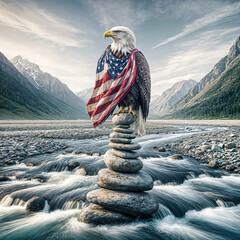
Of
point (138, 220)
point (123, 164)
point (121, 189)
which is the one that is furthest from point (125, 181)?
point (138, 220)

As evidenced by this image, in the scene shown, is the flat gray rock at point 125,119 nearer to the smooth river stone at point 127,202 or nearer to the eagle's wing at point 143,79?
the eagle's wing at point 143,79

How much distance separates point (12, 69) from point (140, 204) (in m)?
214

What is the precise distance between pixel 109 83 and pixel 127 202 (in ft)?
12.0

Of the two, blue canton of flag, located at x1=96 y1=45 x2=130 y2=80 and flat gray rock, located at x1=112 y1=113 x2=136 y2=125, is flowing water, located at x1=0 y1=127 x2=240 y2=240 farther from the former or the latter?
blue canton of flag, located at x1=96 y1=45 x2=130 y2=80

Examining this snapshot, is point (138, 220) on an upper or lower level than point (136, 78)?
lower

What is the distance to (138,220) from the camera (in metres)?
4.99

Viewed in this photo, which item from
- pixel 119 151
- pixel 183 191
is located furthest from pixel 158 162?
pixel 119 151

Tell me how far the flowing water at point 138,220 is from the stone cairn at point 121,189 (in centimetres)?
32

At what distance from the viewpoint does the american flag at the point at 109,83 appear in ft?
15.5

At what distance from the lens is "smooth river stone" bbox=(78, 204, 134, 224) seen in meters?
4.66

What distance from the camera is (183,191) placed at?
758cm

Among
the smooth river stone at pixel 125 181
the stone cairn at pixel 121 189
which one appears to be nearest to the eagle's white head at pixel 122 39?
the stone cairn at pixel 121 189

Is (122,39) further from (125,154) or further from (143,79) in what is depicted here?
(125,154)

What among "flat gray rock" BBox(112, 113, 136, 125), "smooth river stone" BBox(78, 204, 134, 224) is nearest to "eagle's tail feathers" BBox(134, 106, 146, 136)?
"flat gray rock" BBox(112, 113, 136, 125)
